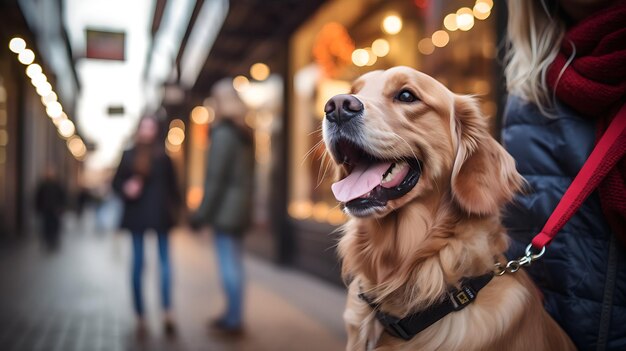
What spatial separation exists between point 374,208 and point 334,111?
333 mm

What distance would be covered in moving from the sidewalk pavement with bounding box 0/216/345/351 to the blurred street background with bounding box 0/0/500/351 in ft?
0.08

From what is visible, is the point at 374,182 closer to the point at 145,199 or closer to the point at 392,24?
the point at 145,199

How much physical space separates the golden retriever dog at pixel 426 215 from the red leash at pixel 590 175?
0.14 metres

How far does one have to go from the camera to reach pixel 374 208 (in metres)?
1.69

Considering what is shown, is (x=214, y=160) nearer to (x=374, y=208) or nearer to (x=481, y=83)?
(x=481, y=83)

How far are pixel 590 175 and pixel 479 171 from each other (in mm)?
319

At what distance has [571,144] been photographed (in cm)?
179

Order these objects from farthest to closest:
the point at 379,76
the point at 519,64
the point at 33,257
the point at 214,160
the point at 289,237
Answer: the point at 33,257, the point at 289,237, the point at 214,160, the point at 519,64, the point at 379,76

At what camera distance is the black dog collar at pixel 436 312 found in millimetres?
1629

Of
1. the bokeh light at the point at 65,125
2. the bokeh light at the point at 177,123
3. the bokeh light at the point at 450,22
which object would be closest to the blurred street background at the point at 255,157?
the bokeh light at the point at 450,22

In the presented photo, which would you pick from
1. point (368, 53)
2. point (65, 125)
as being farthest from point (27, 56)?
point (65, 125)

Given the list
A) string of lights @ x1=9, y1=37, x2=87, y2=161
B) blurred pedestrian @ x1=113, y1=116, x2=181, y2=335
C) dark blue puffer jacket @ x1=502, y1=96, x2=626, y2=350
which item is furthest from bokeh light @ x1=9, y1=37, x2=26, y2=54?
dark blue puffer jacket @ x1=502, y1=96, x2=626, y2=350

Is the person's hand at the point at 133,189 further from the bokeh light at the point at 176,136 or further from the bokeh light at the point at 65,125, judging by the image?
the bokeh light at the point at 65,125

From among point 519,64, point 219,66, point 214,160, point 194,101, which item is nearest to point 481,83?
point 214,160
